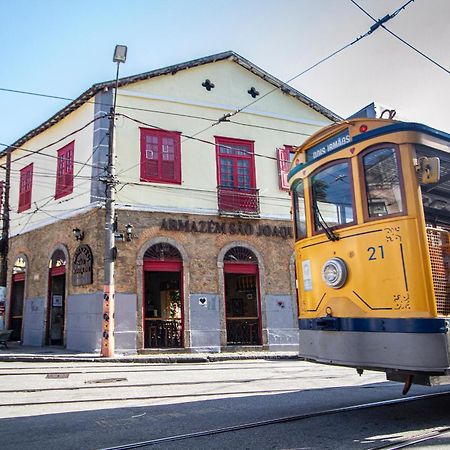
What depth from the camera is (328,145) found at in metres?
6.52

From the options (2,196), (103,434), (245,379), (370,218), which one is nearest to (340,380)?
(245,379)

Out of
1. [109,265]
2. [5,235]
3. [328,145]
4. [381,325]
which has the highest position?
[5,235]

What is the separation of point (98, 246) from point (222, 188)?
4810 millimetres

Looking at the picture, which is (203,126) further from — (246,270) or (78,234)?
(78,234)

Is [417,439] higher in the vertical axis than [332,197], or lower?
lower

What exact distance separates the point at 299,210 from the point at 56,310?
13137mm

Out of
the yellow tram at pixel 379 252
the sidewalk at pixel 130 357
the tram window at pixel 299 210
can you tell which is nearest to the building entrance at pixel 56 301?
the sidewalk at pixel 130 357

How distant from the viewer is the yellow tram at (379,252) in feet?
16.7

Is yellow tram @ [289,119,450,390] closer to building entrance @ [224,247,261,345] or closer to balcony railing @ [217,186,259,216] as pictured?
building entrance @ [224,247,261,345]

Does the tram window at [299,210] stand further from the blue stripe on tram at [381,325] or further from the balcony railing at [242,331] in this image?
the balcony railing at [242,331]

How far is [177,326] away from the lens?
1589 cm

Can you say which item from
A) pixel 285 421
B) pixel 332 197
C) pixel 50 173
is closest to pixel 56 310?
pixel 50 173

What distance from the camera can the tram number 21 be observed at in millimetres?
5488

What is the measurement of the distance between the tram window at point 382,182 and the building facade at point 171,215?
410 inches
